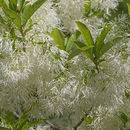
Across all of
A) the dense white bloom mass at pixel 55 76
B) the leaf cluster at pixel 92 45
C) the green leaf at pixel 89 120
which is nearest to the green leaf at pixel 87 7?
the dense white bloom mass at pixel 55 76

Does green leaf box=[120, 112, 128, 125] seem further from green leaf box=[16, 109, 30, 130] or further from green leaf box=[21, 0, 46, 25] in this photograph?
green leaf box=[21, 0, 46, 25]

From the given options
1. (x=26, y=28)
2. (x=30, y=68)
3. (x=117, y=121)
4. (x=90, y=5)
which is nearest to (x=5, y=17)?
(x=26, y=28)

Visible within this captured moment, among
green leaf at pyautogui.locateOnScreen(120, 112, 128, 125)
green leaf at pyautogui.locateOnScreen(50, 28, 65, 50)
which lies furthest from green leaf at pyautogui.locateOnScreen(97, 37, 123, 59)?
green leaf at pyautogui.locateOnScreen(120, 112, 128, 125)

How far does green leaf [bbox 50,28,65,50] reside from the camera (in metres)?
0.81

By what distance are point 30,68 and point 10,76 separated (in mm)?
70

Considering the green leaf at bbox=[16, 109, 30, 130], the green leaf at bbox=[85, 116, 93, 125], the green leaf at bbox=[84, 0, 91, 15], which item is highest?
the green leaf at bbox=[84, 0, 91, 15]

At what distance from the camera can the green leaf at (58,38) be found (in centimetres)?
81

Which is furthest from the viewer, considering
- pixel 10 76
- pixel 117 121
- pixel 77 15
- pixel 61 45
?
pixel 77 15

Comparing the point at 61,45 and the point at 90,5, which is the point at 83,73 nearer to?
the point at 61,45

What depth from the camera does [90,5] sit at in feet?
3.62

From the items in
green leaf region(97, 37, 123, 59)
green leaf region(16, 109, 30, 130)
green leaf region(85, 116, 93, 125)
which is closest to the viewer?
green leaf region(97, 37, 123, 59)

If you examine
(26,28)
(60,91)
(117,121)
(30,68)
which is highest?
(26,28)

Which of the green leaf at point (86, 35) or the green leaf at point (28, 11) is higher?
the green leaf at point (28, 11)

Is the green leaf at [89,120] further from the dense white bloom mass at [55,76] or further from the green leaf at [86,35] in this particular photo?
the green leaf at [86,35]
